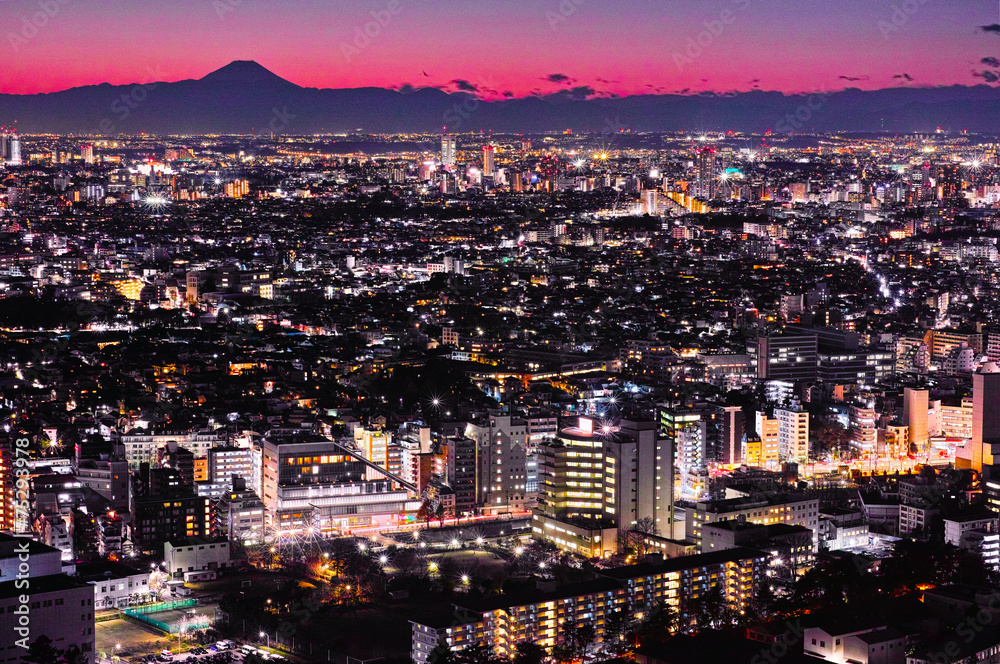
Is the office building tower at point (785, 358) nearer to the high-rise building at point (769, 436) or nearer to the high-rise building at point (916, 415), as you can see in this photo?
the high-rise building at point (916, 415)

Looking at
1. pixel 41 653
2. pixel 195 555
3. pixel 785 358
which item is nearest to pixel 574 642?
pixel 41 653

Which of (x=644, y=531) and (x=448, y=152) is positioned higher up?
(x=448, y=152)

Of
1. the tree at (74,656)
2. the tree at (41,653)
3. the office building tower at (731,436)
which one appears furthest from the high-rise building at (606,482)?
the tree at (41,653)

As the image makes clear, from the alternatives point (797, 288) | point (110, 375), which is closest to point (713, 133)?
point (797, 288)

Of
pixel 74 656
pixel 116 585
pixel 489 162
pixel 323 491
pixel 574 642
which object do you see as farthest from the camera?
pixel 489 162

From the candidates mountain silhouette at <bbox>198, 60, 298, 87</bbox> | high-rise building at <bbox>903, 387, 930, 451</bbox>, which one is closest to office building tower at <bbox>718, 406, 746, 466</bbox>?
high-rise building at <bbox>903, 387, 930, 451</bbox>

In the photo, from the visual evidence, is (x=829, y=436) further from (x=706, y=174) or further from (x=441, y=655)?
(x=706, y=174)

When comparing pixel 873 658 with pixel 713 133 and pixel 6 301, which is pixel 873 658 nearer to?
pixel 6 301
